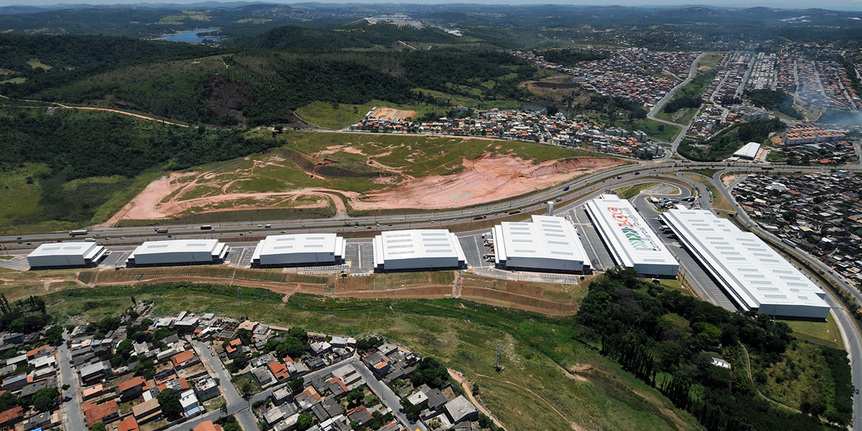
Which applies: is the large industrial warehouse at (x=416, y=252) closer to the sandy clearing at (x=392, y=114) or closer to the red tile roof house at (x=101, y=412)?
the red tile roof house at (x=101, y=412)

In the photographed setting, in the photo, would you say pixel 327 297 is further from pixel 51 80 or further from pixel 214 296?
pixel 51 80

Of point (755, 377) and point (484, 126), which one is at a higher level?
point (484, 126)

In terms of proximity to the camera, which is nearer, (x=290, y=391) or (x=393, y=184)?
(x=290, y=391)

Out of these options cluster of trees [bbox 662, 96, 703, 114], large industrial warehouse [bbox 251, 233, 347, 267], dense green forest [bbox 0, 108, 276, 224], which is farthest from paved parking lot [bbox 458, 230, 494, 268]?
cluster of trees [bbox 662, 96, 703, 114]

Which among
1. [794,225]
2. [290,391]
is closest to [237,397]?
[290,391]

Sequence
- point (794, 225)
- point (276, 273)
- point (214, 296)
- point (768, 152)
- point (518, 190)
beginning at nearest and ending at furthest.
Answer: point (214, 296)
point (276, 273)
point (794, 225)
point (518, 190)
point (768, 152)

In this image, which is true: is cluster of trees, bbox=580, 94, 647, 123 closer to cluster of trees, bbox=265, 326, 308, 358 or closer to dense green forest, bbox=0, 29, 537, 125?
dense green forest, bbox=0, 29, 537, 125

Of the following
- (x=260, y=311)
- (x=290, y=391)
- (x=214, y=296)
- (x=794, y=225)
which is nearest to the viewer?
(x=290, y=391)
